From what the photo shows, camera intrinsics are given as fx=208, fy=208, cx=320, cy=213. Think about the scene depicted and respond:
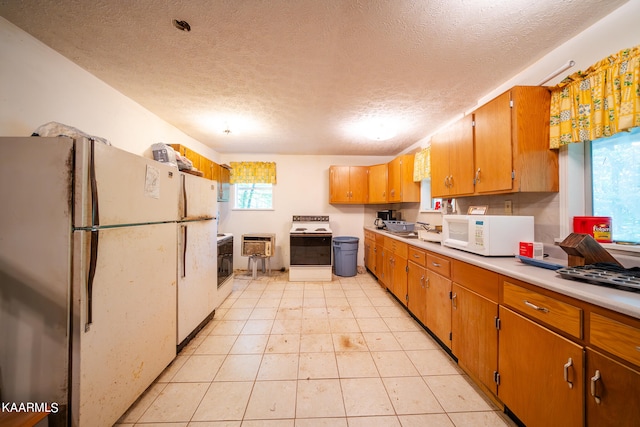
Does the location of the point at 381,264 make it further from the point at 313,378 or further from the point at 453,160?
the point at 313,378

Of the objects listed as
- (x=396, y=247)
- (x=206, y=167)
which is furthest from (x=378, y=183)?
(x=206, y=167)

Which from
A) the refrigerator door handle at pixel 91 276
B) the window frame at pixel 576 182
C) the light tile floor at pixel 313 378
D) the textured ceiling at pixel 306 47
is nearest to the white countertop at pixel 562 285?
the window frame at pixel 576 182

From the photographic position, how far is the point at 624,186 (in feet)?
4.05

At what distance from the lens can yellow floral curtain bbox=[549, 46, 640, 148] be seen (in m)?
1.11

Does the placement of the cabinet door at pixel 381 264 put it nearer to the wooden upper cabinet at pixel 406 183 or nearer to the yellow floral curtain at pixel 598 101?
the wooden upper cabinet at pixel 406 183

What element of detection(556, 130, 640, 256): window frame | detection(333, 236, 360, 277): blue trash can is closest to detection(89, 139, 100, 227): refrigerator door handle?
detection(556, 130, 640, 256): window frame

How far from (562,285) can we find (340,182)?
345cm

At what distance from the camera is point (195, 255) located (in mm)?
2053

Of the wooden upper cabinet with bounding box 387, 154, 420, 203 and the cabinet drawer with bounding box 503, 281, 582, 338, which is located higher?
the wooden upper cabinet with bounding box 387, 154, 420, 203

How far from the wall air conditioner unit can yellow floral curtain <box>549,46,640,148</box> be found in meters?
3.59

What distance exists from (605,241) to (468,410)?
1.34 metres

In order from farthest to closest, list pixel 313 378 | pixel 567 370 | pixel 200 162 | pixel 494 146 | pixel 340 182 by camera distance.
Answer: pixel 340 182 < pixel 200 162 < pixel 494 146 < pixel 313 378 < pixel 567 370

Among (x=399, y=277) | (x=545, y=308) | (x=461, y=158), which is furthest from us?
(x=399, y=277)

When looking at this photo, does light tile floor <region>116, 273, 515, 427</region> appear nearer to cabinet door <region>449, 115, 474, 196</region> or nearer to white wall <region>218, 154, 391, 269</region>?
cabinet door <region>449, 115, 474, 196</region>
